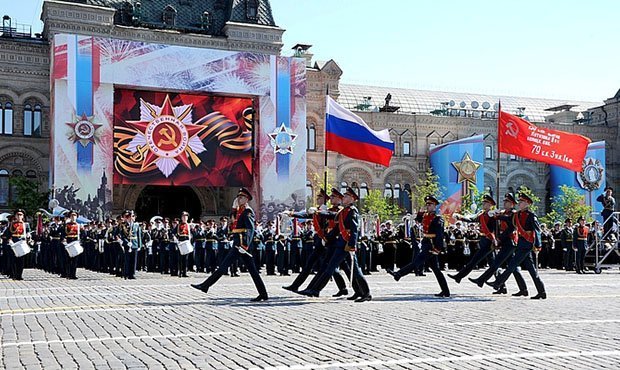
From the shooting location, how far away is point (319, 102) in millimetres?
50875

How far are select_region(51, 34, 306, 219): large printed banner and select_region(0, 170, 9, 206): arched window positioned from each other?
6.22 meters

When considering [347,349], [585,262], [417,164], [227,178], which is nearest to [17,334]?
[347,349]

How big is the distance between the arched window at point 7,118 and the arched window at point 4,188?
86.6 inches

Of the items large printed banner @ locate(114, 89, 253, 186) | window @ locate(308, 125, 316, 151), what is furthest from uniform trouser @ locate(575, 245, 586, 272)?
window @ locate(308, 125, 316, 151)

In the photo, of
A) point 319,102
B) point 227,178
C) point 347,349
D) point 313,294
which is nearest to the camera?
point 347,349

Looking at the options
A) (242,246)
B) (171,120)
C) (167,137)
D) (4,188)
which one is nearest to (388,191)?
(171,120)

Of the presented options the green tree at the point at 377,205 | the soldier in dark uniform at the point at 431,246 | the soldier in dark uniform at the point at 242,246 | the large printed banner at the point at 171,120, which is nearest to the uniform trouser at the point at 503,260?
the soldier in dark uniform at the point at 431,246

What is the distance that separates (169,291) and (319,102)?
117ft

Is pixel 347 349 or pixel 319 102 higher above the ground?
pixel 319 102

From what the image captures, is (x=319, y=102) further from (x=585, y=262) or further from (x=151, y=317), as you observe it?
(x=151, y=317)

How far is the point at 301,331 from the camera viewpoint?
10.0 m

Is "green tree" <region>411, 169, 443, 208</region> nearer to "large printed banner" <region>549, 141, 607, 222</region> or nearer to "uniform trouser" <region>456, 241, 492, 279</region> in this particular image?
"large printed banner" <region>549, 141, 607, 222</region>

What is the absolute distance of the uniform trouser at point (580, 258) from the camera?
85.3 feet

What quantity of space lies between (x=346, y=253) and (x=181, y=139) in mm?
27517
